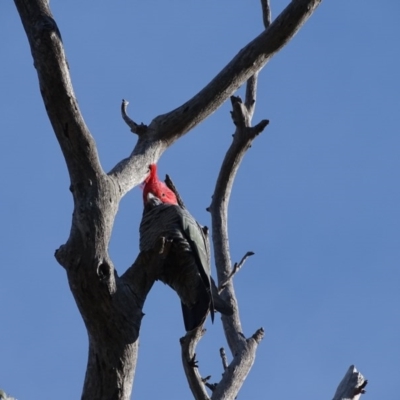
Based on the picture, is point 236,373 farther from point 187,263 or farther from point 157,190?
point 157,190

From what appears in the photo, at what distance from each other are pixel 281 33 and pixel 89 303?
8.44 ft

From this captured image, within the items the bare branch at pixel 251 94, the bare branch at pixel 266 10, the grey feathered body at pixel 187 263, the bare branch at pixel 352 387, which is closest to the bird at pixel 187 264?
the grey feathered body at pixel 187 263

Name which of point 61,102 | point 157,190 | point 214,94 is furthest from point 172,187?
point 61,102

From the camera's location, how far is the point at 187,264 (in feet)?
17.4

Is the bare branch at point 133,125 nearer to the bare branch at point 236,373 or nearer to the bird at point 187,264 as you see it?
the bird at point 187,264

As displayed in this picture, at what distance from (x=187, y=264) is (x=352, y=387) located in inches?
51.6

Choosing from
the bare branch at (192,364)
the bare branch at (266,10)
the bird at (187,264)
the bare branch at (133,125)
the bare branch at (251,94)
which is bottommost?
the bare branch at (192,364)

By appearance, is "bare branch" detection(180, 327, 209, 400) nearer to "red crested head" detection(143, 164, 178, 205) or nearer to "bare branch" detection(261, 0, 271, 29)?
"red crested head" detection(143, 164, 178, 205)

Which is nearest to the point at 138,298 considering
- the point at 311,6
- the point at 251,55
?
the point at 251,55

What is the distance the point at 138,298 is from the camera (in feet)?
14.0

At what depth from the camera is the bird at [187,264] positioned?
5.28 metres

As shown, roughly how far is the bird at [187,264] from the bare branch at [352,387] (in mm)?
920

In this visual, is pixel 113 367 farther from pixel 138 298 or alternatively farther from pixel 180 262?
pixel 180 262

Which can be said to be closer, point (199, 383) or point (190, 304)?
point (199, 383)
